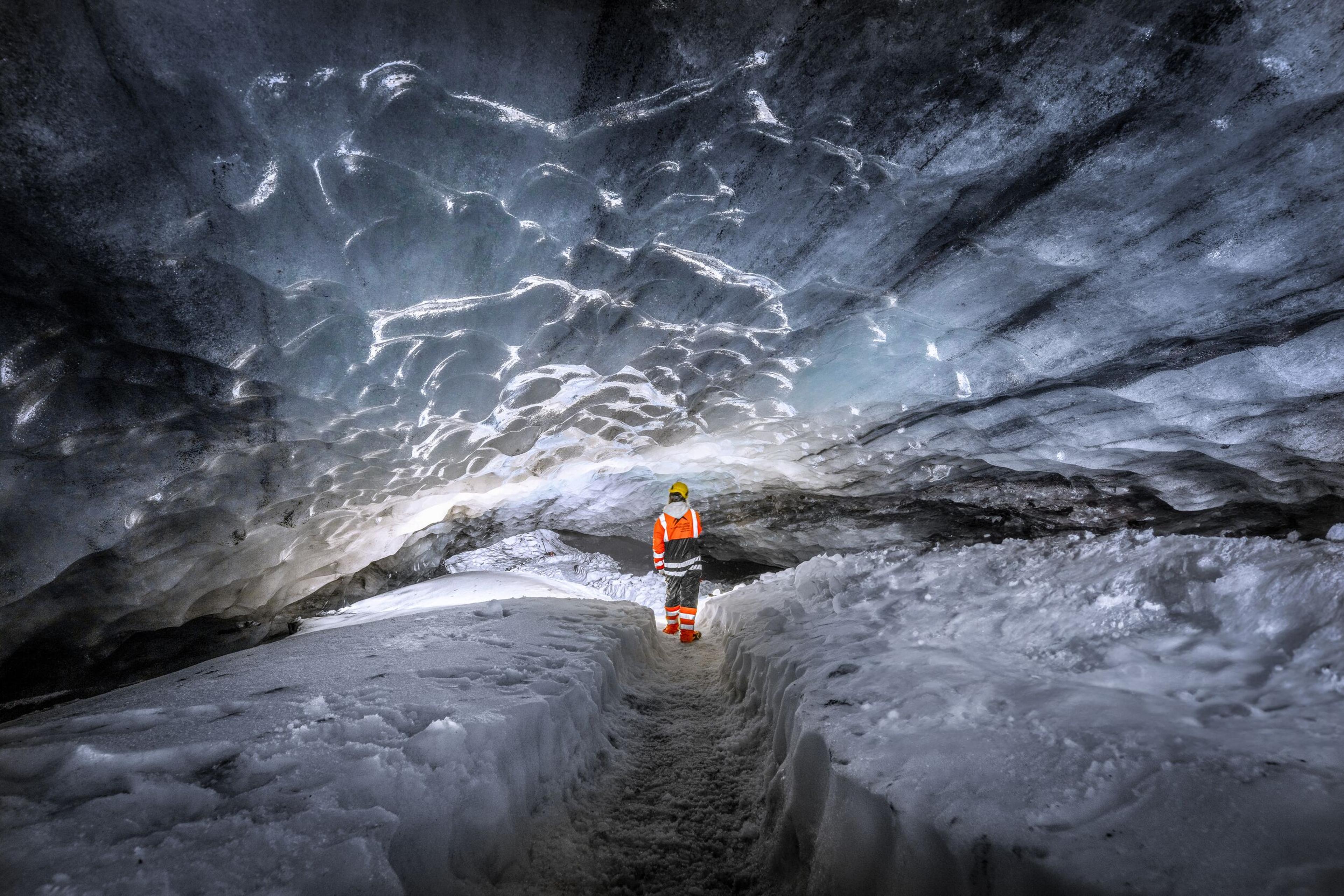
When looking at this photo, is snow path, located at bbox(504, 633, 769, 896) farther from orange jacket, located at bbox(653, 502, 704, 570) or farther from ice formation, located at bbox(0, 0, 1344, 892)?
orange jacket, located at bbox(653, 502, 704, 570)

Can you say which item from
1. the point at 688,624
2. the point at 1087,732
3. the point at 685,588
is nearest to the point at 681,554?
the point at 685,588

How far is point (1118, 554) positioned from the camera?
327 centimetres

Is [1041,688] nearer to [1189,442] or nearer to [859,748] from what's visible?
[859,748]

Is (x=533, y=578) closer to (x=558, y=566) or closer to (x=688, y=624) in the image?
(x=558, y=566)

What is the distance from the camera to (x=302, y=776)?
1742 millimetres

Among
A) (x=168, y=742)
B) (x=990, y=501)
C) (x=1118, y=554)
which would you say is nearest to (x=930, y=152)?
(x=1118, y=554)

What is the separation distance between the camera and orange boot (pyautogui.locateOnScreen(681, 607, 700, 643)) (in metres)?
6.57

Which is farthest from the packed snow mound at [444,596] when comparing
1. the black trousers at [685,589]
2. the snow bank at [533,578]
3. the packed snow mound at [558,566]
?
the packed snow mound at [558,566]

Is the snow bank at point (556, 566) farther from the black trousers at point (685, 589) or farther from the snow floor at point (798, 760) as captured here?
the snow floor at point (798, 760)

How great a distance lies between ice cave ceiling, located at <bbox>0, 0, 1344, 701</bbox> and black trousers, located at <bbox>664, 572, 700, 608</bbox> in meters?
2.12

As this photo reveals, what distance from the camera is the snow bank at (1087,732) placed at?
1.30m

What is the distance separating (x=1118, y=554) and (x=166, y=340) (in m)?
6.14

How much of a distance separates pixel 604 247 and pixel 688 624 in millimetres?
4649

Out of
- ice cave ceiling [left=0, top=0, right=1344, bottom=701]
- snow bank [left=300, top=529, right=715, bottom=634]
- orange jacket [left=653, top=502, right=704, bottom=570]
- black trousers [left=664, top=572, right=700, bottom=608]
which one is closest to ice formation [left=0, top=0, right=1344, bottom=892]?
ice cave ceiling [left=0, top=0, right=1344, bottom=701]
